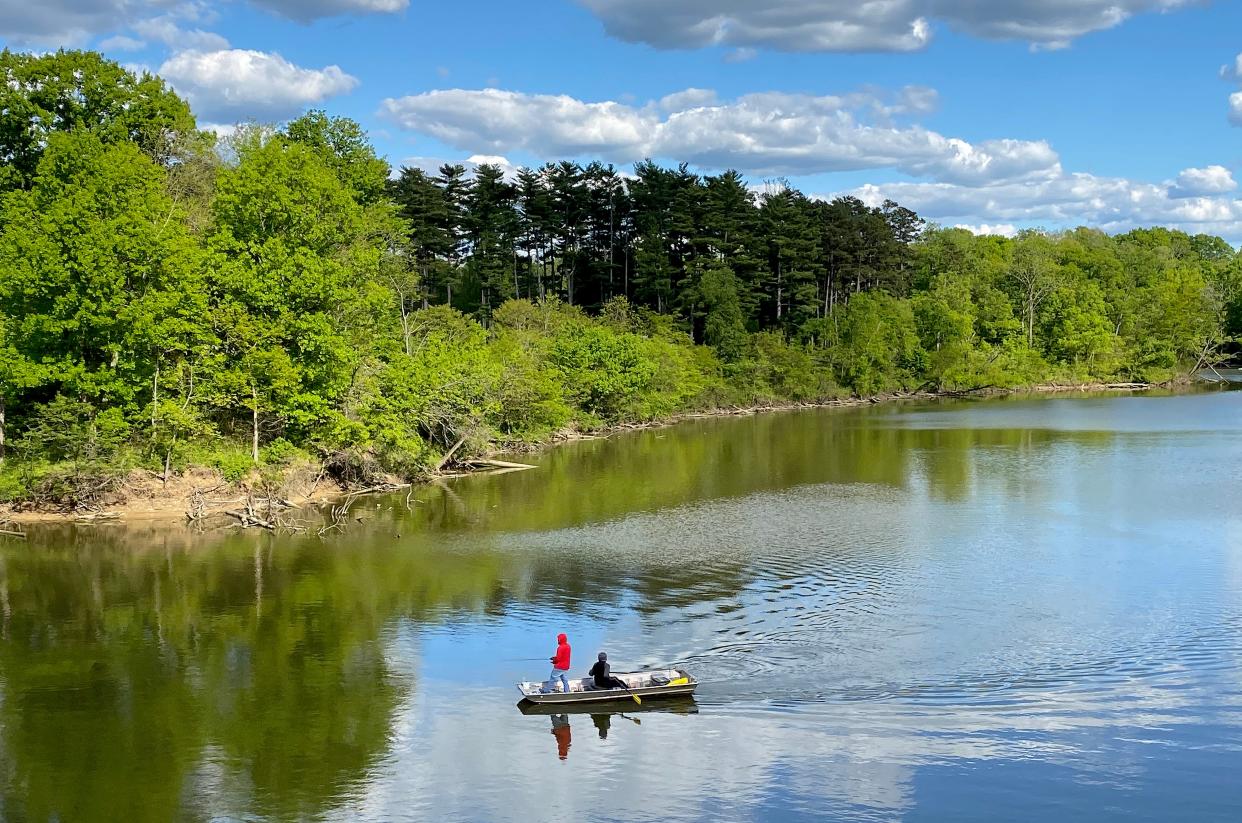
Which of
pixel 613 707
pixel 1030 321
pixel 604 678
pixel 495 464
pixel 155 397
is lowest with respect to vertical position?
pixel 613 707

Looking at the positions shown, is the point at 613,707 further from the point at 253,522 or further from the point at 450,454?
the point at 450,454

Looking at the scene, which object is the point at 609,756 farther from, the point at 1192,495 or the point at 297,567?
the point at 1192,495

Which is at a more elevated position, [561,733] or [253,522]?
[253,522]

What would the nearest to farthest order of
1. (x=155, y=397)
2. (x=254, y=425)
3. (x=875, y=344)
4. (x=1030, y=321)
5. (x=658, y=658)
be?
1. (x=658, y=658)
2. (x=155, y=397)
3. (x=254, y=425)
4. (x=875, y=344)
5. (x=1030, y=321)

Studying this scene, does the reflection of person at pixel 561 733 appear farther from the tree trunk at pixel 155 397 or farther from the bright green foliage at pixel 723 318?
the bright green foliage at pixel 723 318

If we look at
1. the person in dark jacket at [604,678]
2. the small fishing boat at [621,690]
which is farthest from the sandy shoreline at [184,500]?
the person in dark jacket at [604,678]

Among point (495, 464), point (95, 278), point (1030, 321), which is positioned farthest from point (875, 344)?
point (95, 278)

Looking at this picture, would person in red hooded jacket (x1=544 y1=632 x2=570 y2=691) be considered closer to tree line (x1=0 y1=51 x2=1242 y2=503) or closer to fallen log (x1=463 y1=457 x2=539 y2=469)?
tree line (x1=0 y1=51 x2=1242 y2=503)

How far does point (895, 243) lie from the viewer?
104438 mm

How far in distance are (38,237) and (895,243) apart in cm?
8449

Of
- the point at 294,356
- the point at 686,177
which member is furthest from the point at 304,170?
the point at 686,177

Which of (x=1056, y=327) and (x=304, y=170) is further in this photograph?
(x=1056, y=327)

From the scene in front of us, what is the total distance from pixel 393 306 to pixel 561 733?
33.9 m

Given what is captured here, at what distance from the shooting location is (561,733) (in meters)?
18.9
